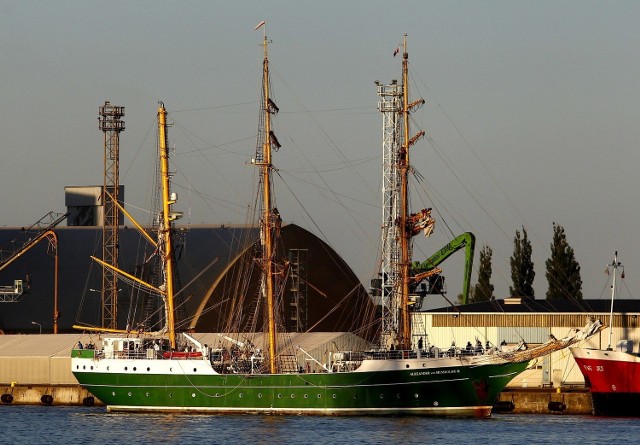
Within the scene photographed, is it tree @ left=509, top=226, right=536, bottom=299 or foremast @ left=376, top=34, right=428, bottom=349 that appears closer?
foremast @ left=376, top=34, right=428, bottom=349

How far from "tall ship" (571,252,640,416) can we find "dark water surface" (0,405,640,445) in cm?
197

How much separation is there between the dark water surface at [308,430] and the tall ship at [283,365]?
5.58 ft

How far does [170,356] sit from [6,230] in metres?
49.7

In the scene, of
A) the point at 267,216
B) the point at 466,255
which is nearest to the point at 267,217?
the point at 267,216

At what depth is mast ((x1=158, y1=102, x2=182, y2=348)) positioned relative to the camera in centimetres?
10406

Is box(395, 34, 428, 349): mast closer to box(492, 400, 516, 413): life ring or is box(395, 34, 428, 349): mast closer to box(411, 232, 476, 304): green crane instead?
box(492, 400, 516, 413): life ring

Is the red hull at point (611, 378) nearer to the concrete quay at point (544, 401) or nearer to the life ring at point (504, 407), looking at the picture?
the concrete quay at point (544, 401)

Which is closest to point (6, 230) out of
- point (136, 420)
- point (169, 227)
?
point (169, 227)

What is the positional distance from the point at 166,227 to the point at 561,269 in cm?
5305

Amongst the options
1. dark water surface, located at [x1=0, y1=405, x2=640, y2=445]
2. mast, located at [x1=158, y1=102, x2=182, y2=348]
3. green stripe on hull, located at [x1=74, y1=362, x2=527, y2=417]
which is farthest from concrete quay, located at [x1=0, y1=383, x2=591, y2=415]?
mast, located at [x1=158, y1=102, x2=182, y2=348]

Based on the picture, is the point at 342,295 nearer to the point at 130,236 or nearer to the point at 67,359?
the point at 130,236

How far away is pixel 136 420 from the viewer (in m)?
95.7

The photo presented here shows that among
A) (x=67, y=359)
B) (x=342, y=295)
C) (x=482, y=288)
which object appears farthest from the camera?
(x=482, y=288)

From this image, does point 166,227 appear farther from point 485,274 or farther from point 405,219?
point 485,274
